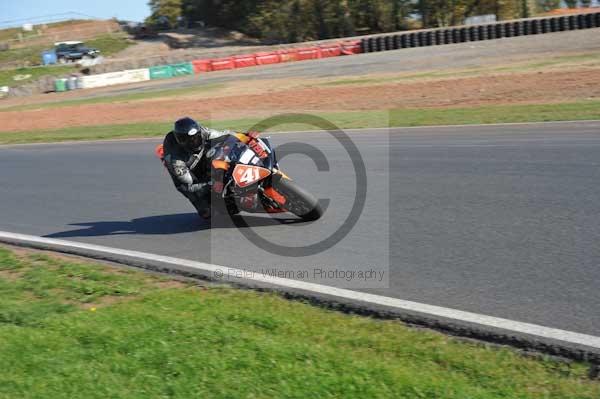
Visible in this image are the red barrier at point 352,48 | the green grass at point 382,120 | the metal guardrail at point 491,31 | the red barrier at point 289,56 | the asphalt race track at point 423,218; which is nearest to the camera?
the asphalt race track at point 423,218

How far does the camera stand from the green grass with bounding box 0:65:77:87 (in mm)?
50125

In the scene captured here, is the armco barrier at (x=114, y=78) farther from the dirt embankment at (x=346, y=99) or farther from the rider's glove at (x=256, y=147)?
the rider's glove at (x=256, y=147)

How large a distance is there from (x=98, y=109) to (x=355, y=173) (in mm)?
21686

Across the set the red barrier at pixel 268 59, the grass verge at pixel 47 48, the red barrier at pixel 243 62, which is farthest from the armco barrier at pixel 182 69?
the grass verge at pixel 47 48

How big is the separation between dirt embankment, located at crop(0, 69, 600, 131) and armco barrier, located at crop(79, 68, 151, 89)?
13988mm

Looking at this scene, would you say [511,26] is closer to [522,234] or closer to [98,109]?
[98,109]

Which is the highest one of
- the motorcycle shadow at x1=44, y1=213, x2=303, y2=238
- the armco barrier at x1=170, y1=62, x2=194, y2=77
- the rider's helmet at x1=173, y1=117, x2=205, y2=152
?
the rider's helmet at x1=173, y1=117, x2=205, y2=152

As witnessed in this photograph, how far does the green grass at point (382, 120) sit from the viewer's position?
52.1ft

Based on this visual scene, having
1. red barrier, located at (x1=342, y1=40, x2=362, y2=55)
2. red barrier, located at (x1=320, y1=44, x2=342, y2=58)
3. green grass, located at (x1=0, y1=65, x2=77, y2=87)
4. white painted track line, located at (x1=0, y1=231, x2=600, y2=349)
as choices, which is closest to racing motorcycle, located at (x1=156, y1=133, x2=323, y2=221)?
white painted track line, located at (x1=0, y1=231, x2=600, y2=349)

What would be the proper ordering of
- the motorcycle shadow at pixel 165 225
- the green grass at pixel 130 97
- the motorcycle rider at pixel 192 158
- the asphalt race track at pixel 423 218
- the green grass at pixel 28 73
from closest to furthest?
the asphalt race track at pixel 423 218 → the motorcycle rider at pixel 192 158 → the motorcycle shadow at pixel 165 225 → the green grass at pixel 130 97 → the green grass at pixel 28 73

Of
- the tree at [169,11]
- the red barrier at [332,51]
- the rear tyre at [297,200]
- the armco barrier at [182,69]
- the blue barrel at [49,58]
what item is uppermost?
the tree at [169,11]

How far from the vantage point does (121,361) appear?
180 inches

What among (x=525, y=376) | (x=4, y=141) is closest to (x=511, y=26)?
(x=4, y=141)

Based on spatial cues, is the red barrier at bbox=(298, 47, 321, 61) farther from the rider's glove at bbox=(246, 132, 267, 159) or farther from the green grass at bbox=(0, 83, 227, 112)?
the rider's glove at bbox=(246, 132, 267, 159)
